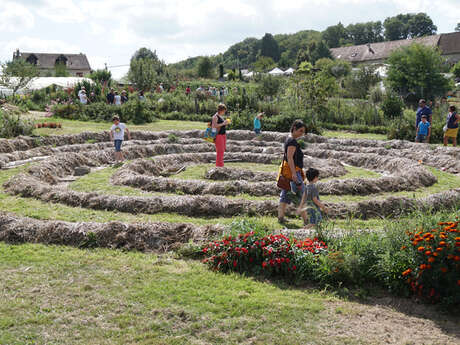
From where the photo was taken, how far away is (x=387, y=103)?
26594 millimetres

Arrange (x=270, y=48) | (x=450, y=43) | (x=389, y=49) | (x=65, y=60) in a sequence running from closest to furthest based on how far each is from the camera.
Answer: (x=450, y=43) → (x=65, y=60) → (x=389, y=49) → (x=270, y=48)

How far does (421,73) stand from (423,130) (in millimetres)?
17458

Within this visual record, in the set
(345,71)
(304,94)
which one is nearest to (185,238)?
(304,94)

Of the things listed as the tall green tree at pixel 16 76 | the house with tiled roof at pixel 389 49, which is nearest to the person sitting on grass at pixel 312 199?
the tall green tree at pixel 16 76

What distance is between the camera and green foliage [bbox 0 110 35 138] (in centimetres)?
1836

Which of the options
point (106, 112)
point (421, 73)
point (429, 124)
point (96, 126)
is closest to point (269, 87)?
point (421, 73)

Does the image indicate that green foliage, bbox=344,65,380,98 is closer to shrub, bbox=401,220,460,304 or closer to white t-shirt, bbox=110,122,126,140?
white t-shirt, bbox=110,122,126,140

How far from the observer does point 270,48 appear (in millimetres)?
134250

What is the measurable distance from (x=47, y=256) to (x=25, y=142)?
12.4 m

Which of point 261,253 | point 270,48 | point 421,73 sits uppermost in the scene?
point 270,48

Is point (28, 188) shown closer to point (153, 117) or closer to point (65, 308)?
point (65, 308)

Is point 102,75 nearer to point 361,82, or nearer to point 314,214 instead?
point 361,82

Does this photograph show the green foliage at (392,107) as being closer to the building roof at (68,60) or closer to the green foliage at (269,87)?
the green foliage at (269,87)

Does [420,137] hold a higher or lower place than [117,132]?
lower
